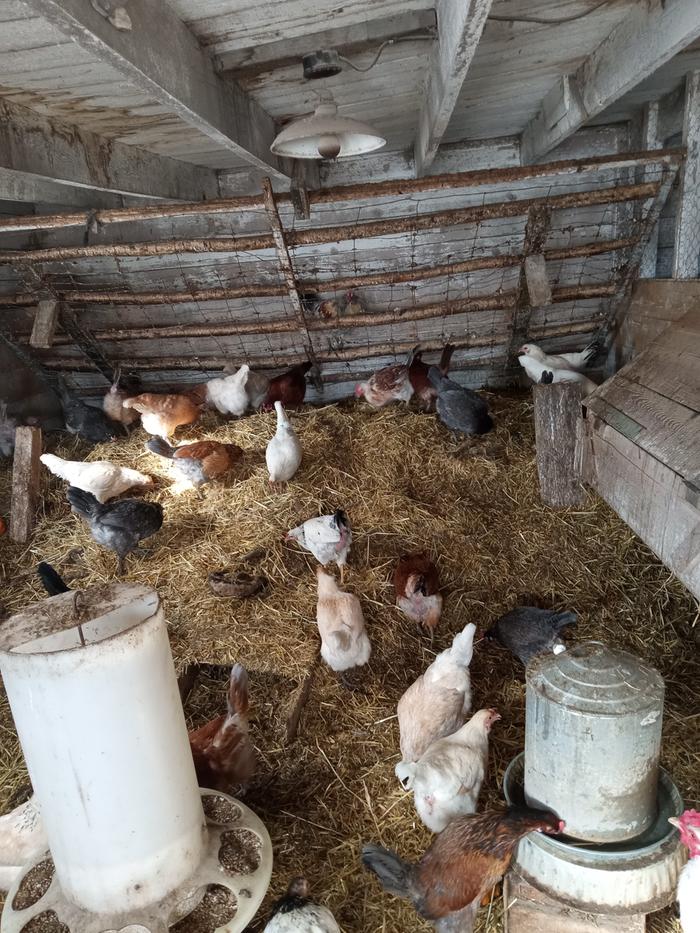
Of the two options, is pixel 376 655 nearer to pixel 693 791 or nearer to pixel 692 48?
pixel 693 791

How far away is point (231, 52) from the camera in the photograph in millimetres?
2174

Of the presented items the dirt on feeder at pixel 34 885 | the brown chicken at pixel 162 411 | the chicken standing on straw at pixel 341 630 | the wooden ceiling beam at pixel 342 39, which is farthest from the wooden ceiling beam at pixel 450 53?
the brown chicken at pixel 162 411

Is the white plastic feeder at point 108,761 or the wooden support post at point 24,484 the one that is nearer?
the white plastic feeder at point 108,761

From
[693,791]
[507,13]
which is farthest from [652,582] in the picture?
[507,13]

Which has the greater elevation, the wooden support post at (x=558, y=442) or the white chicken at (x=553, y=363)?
the white chicken at (x=553, y=363)

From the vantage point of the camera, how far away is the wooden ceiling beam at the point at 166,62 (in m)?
1.25

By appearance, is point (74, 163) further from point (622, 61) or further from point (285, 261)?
point (622, 61)

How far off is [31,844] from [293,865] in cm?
103

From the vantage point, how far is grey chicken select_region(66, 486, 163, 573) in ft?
12.3

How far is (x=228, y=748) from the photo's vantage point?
2.68 meters

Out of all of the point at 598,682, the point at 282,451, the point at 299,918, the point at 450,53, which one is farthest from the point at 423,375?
the point at 299,918

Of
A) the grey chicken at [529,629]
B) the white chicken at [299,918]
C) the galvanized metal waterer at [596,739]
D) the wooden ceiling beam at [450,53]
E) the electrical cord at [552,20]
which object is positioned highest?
the electrical cord at [552,20]

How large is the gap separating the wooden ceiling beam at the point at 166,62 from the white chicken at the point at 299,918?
8.29ft

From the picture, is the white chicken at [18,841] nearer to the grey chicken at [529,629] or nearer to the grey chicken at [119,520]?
the grey chicken at [119,520]
